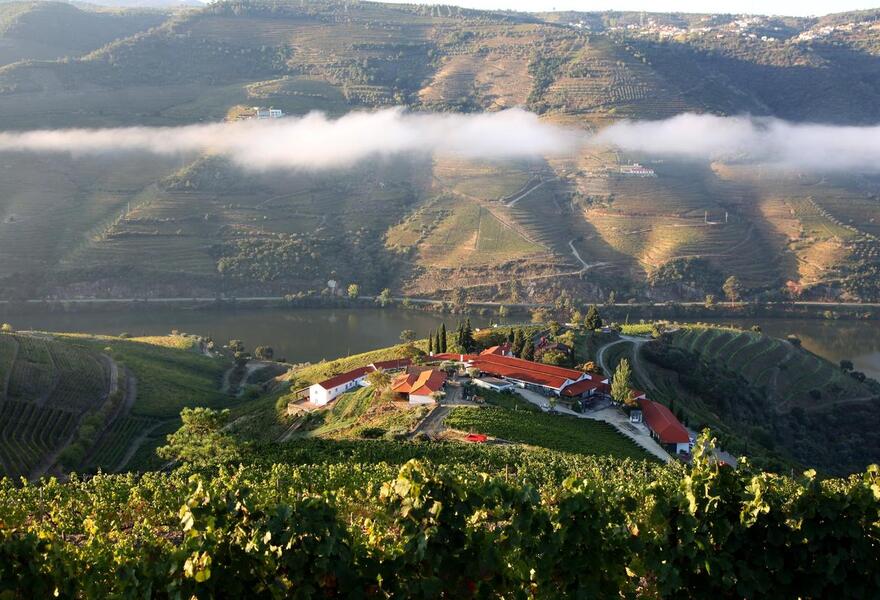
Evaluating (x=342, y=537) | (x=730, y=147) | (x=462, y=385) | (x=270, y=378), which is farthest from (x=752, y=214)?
(x=342, y=537)

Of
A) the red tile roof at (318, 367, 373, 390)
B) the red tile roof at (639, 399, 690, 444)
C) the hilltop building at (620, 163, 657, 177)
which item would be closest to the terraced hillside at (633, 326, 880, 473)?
the red tile roof at (639, 399, 690, 444)

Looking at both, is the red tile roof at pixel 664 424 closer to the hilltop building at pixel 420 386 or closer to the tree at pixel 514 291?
the hilltop building at pixel 420 386

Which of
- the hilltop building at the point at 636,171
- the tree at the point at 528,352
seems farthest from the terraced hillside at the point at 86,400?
the hilltop building at the point at 636,171

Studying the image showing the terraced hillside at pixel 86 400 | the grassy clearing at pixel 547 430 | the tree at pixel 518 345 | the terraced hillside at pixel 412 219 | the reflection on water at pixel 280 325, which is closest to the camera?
the grassy clearing at pixel 547 430

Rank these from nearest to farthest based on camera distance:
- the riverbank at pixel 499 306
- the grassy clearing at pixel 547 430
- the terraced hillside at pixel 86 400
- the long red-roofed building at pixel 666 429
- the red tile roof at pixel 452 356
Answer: the grassy clearing at pixel 547 430, the long red-roofed building at pixel 666 429, the terraced hillside at pixel 86 400, the red tile roof at pixel 452 356, the riverbank at pixel 499 306

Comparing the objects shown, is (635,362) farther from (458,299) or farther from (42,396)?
(458,299)

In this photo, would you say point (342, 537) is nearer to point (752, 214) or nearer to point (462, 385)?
point (462, 385)
